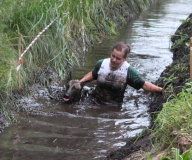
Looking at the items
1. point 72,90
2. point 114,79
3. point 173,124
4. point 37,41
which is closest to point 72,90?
point 72,90

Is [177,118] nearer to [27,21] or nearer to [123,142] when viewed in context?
[123,142]

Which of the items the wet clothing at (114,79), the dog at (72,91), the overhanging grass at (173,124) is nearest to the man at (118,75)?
the wet clothing at (114,79)

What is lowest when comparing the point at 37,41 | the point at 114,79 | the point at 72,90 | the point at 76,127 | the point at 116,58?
the point at 76,127

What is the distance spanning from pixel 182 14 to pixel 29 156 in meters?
16.2

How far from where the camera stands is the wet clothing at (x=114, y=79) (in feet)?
23.0

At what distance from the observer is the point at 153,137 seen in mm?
4309

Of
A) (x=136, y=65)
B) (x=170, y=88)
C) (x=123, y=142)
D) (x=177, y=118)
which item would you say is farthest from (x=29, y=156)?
(x=136, y=65)

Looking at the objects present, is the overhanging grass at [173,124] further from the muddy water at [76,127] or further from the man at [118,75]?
the man at [118,75]

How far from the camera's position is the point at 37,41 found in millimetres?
7750

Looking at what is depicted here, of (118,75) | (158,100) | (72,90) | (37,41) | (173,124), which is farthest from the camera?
Answer: (37,41)

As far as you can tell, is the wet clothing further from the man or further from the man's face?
the man's face

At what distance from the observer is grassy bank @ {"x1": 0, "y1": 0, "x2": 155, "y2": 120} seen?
6305mm

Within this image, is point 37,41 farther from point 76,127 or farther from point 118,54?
point 76,127

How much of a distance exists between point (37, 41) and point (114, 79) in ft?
6.60
